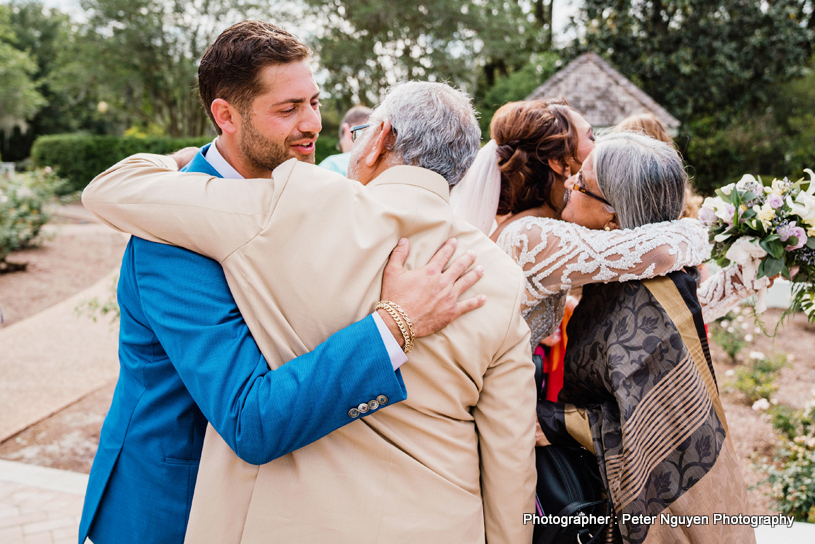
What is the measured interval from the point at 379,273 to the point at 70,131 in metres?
40.6

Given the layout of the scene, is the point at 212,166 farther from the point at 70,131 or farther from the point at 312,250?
the point at 70,131

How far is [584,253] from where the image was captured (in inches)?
76.9

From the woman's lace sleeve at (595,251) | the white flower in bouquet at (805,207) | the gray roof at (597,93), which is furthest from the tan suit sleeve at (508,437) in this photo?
the gray roof at (597,93)

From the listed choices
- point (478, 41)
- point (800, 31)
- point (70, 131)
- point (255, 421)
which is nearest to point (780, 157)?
point (800, 31)

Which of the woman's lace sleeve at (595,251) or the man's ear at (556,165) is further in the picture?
the man's ear at (556,165)

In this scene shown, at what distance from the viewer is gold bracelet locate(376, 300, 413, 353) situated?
1410 mm

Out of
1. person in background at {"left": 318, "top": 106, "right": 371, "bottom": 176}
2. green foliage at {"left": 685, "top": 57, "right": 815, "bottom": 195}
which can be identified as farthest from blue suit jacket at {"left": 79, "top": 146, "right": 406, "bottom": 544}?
green foliage at {"left": 685, "top": 57, "right": 815, "bottom": 195}

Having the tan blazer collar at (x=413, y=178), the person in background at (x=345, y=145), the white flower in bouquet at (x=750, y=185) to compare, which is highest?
the tan blazer collar at (x=413, y=178)

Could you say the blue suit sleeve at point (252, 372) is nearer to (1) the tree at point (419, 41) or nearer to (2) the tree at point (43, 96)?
(1) the tree at point (419, 41)

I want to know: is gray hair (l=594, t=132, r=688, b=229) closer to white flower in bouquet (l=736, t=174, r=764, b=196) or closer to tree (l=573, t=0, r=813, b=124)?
white flower in bouquet (l=736, t=174, r=764, b=196)

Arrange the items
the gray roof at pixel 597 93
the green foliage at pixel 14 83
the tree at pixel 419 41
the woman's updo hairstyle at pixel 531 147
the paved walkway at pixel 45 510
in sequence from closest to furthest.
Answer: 1. the woman's updo hairstyle at pixel 531 147
2. the paved walkway at pixel 45 510
3. the gray roof at pixel 597 93
4. the tree at pixel 419 41
5. the green foliage at pixel 14 83

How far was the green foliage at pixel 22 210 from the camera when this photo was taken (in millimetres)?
10430

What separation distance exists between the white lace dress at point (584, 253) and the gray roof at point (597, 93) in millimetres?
11192

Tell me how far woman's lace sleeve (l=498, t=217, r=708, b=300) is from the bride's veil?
0.46m
